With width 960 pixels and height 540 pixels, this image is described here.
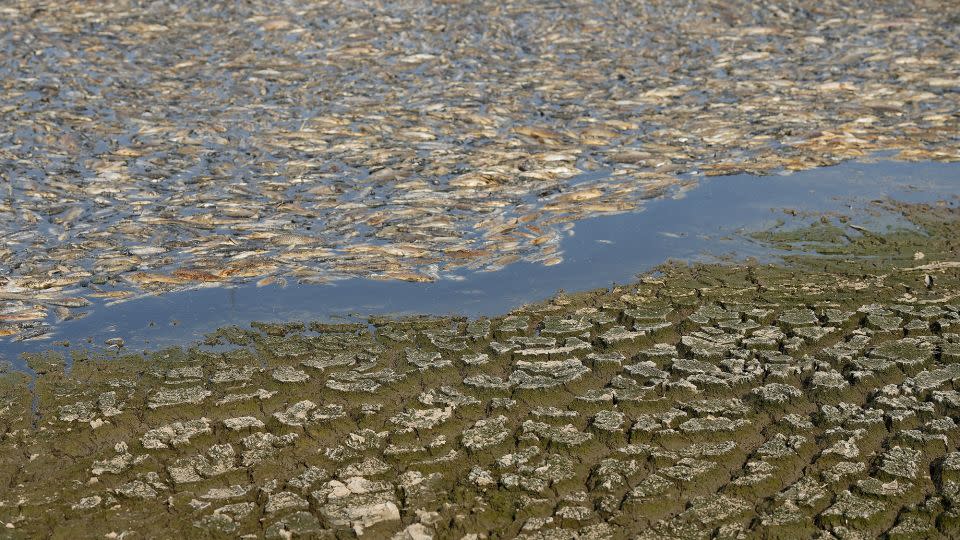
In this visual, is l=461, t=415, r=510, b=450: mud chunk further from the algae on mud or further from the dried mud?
the dried mud

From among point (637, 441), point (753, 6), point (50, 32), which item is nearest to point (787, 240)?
point (637, 441)

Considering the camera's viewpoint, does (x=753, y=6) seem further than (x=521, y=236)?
Yes

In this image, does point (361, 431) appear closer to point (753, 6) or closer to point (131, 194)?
point (131, 194)

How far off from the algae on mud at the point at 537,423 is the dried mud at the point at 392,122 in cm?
103

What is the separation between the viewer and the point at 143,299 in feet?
20.5

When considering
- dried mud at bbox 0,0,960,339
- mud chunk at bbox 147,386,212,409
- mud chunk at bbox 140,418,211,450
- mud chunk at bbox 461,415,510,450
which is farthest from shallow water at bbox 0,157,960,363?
mud chunk at bbox 461,415,510,450

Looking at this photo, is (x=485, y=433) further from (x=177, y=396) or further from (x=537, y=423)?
(x=177, y=396)

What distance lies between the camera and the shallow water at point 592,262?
19.7 feet

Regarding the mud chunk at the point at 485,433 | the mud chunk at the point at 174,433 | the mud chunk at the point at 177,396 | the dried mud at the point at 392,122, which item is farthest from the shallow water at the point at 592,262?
the mud chunk at the point at 485,433

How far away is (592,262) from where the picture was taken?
680 cm

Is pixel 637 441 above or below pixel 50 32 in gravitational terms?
below

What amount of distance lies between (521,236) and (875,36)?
703cm

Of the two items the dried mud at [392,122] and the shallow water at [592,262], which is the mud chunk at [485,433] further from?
the dried mud at [392,122]

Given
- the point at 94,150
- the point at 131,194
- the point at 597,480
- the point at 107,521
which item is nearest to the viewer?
the point at 107,521
